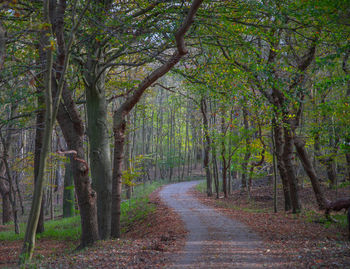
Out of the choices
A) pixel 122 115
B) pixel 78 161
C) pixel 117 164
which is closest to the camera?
pixel 78 161

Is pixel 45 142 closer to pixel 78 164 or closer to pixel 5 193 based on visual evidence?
pixel 78 164

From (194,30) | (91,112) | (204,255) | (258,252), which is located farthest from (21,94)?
(258,252)

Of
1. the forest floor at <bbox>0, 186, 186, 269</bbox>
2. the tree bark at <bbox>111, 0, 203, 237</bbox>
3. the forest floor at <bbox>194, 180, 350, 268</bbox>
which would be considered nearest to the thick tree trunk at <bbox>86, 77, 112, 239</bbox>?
the tree bark at <bbox>111, 0, 203, 237</bbox>

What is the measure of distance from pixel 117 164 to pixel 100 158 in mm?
880

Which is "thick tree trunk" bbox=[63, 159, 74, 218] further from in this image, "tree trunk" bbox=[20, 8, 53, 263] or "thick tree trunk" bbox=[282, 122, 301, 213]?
"tree trunk" bbox=[20, 8, 53, 263]

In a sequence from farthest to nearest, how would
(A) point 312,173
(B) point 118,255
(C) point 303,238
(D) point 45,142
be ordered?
(A) point 312,173 < (C) point 303,238 < (B) point 118,255 < (D) point 45,142

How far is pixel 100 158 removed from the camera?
31.6 feet

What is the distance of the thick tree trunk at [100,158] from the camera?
962cm

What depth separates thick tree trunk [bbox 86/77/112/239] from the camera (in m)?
9.62

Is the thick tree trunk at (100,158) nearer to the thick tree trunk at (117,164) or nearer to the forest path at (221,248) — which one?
the thick tree trunk at (117,164)

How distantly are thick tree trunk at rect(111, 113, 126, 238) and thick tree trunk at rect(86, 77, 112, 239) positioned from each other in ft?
1.95

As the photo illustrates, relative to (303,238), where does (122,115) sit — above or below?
above

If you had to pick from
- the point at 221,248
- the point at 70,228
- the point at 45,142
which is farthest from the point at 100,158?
the point at 70,228

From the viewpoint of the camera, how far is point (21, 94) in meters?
10.4
